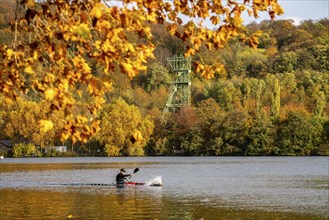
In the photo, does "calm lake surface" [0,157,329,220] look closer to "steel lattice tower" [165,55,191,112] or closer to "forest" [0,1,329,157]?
"forest" [0,1,329,157]

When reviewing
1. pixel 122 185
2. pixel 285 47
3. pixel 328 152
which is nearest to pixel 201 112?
pixel 328 152

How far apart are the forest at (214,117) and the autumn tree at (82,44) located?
71.9 meters

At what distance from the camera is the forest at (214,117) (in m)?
85.6

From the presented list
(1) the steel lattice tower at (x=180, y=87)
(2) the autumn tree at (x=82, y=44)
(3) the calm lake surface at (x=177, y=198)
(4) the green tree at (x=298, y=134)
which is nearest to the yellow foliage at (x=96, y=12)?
(2) the autumn tree at (x=82, y=44)

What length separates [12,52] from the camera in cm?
720

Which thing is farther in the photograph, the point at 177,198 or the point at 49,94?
the point at 177,198

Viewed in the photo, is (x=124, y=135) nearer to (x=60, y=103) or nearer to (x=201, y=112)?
(x=201, y=112)

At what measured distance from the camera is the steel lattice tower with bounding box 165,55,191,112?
103750 mm

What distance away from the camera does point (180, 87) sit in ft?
350

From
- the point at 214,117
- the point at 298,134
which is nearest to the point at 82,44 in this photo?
the point at 298,134

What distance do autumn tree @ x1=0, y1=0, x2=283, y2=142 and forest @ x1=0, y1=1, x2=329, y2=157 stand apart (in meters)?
71.9

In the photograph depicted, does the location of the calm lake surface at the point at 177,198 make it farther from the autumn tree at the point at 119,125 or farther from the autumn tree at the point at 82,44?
the autumn tree at the point at 119,125

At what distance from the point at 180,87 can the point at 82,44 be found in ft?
327

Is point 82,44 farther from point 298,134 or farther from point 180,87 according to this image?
point 180,87
